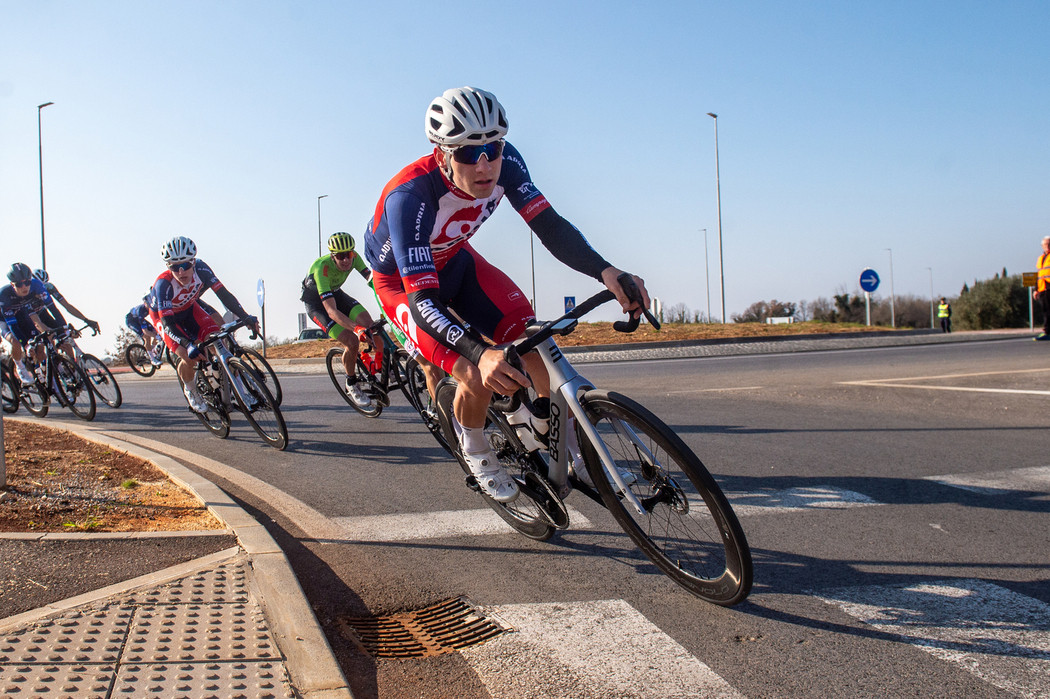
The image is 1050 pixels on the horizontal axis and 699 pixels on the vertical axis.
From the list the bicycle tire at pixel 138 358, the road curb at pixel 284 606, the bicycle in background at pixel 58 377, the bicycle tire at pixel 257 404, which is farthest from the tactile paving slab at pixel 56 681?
the bicycle tire at pixel 138 358

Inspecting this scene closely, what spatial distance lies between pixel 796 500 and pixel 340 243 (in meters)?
6.07

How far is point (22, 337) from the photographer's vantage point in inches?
476

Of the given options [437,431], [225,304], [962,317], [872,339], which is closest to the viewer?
[437,431]

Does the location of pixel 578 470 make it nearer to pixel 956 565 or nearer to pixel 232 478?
pixel 956 565

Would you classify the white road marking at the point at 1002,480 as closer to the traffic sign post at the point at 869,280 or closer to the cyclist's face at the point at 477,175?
the cyclist's face at the point at 477,175

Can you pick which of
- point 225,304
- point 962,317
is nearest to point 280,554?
point 225,304

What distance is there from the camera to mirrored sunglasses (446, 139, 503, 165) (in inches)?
150

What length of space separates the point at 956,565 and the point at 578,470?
1663mm

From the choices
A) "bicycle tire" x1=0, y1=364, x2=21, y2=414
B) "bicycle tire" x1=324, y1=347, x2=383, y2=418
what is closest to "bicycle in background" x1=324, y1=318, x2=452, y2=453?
"bicycle tire" x1=324, y1=347, x2=383, y2=418

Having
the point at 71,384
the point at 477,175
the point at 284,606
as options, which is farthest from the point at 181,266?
the point at 284,606

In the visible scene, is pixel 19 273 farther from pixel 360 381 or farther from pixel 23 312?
pixel 360 381

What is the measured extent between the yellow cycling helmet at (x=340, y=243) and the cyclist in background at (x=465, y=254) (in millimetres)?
4996

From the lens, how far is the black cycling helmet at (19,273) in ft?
38.5

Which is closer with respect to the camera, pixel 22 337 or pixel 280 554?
pixel 280 554
